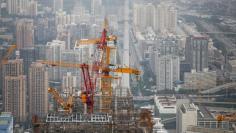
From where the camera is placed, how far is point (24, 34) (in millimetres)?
10938

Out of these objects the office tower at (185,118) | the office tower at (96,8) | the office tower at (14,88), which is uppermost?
the office tower at (96,8)

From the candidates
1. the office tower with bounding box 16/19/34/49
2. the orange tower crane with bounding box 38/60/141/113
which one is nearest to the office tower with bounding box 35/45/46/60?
the office tower with bounding box 16/19/34/49

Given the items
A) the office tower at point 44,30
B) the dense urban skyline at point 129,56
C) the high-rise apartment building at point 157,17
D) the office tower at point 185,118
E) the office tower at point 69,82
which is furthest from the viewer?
the high-rise apartment building at point 157,17

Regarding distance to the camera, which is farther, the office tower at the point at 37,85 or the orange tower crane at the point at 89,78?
the office tower at the point at 37,85

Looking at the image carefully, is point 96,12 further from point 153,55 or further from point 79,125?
point 79,125

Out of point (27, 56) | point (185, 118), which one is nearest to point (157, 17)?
point (27, 56)

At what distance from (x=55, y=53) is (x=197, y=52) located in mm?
2303

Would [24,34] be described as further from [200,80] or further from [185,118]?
[185,118]

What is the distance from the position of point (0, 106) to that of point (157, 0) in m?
3.61

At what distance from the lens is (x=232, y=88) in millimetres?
9781

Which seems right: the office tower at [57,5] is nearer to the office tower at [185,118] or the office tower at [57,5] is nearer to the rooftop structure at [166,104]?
the rooftop structure at [166,104]

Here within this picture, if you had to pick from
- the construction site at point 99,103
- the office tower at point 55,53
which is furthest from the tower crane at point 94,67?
the office tower at point 55,53

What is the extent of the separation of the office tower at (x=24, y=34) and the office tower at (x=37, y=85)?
70 cm

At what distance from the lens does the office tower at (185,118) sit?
322 inches
